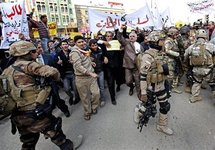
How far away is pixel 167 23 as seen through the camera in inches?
366

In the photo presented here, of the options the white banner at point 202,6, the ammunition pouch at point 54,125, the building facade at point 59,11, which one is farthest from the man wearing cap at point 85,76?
the building facade at point 59,11

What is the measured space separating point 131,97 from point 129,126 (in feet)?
5.28

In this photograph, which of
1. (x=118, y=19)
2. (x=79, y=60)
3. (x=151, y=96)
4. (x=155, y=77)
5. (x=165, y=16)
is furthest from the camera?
(x=165, y=16)

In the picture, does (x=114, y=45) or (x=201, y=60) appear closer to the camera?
(x=201, y=60)

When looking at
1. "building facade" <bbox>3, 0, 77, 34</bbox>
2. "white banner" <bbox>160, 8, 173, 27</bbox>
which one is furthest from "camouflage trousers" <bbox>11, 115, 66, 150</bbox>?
"building facade" <bbox>3, 0, 77, 34</bbox>

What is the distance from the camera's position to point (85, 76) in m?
4.29

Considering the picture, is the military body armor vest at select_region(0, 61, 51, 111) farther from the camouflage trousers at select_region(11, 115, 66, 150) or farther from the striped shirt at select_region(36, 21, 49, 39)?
the striped shirt at select_region(36, 21, 49, 39)

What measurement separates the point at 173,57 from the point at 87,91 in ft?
8.57

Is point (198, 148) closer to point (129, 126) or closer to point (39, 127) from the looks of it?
point (129, 126)

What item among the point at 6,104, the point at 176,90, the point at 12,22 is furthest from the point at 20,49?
the point at 176,90

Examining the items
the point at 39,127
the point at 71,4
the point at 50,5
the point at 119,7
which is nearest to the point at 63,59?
the point at 39,127

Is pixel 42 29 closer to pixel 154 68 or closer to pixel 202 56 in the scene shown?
pixel 154 68

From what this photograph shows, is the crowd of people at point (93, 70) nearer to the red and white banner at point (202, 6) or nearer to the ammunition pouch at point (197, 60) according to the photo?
the ammunition pouch at point (197, 60)

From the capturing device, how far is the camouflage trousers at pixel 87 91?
14.1ft
